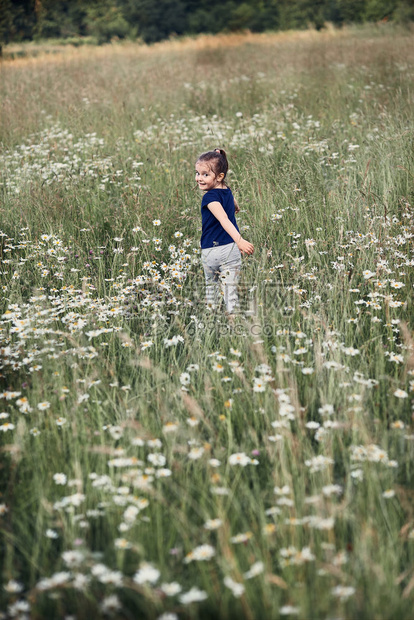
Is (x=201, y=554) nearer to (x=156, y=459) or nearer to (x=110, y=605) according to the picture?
(x=110, y=605)

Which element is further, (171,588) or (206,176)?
(206,176)

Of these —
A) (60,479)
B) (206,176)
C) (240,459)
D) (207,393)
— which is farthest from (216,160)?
(60,479)

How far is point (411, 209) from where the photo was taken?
14.4 ft

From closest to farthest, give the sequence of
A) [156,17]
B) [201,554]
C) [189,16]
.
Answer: [201,554] < [156,17] < [189,16]

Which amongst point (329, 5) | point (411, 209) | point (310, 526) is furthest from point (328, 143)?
point (329, 5)

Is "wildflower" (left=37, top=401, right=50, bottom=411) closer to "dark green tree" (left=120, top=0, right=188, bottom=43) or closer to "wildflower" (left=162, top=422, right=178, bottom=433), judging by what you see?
"wildflower" (left=162, top=422, right=178, bottom=433)

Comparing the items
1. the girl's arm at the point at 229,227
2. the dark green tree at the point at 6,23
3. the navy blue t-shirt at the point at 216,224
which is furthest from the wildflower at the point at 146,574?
the dark green tree at the point at 6,23

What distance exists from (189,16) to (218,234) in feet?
115

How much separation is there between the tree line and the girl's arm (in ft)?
93.3

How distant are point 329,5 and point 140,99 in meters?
28.5

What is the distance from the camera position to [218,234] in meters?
3.81

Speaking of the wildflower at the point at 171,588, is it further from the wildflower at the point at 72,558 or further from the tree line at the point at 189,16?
the tree line at the point at 189,16

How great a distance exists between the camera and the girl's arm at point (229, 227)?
11.7 feet

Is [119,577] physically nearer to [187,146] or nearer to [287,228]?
[287,228]
